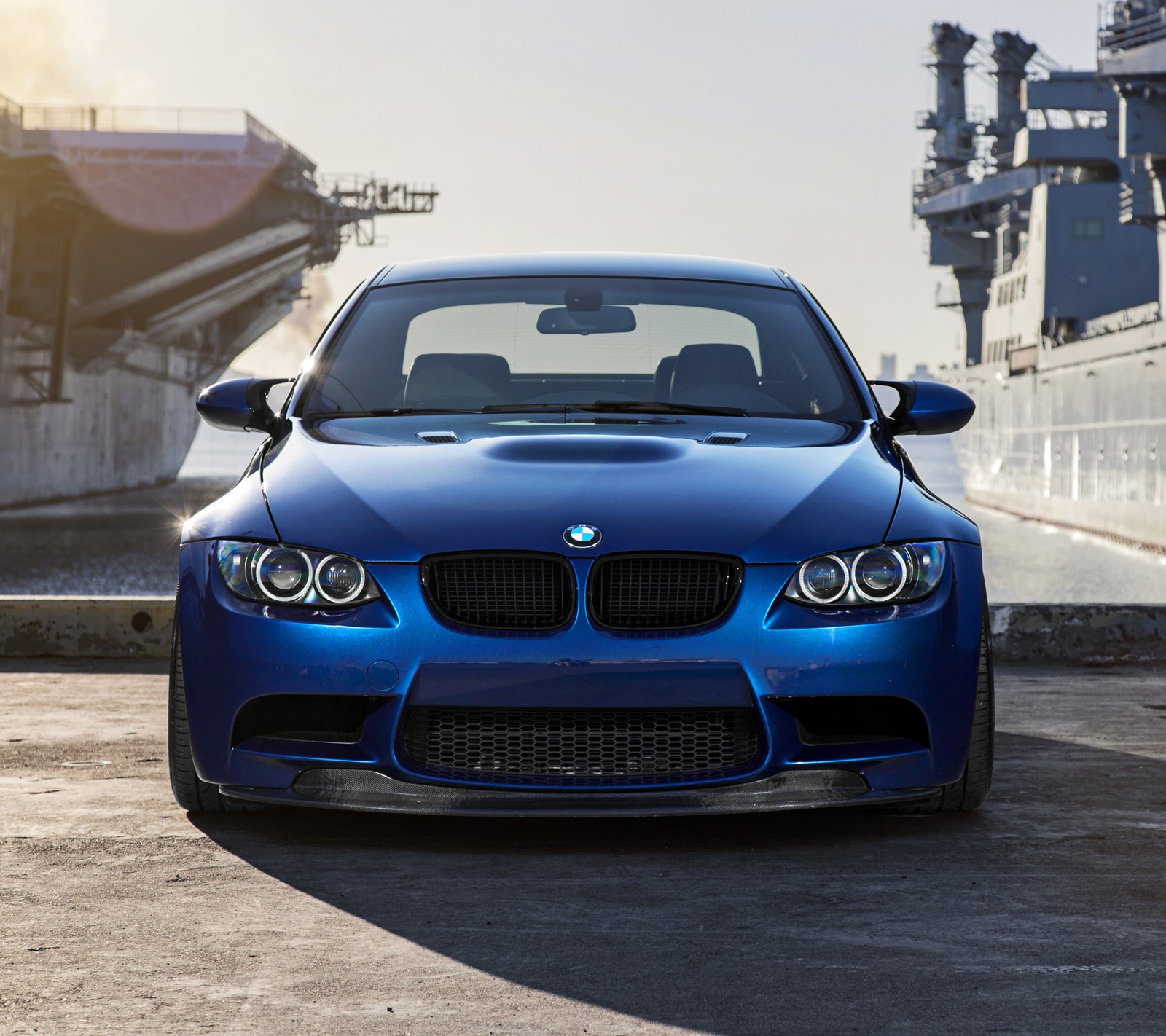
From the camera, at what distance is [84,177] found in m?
42.1

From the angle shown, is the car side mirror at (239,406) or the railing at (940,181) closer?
the car side mirror at (239,406)

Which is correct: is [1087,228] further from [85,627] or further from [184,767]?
[184,767]

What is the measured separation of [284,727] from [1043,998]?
1.83 meters

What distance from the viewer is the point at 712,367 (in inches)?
183

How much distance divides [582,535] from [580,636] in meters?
0.25

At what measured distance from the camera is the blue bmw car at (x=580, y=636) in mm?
3393

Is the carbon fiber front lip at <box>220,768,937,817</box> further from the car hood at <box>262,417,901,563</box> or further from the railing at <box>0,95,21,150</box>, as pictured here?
the railing at <box>0,95,21,150</box>

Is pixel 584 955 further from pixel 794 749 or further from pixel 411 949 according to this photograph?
pixel 794 749

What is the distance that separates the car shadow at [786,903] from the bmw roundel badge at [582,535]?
0.75 meters

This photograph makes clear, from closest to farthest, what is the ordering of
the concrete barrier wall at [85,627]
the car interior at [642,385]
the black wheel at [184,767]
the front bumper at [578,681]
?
the front bumper at [578,681] → the black wheel at [184,767] → the car interior at [642,385] → the concrete barrier wall at [85,627]

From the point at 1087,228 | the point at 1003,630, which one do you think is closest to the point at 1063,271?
the point at 1087,228

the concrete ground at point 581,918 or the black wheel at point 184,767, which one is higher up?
the black wheel at point 184,767

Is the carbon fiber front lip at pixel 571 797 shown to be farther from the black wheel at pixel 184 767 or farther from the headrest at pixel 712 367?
the headrest at pixel 712 367

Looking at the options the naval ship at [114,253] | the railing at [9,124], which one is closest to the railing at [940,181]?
the naval ship at [114,253]
